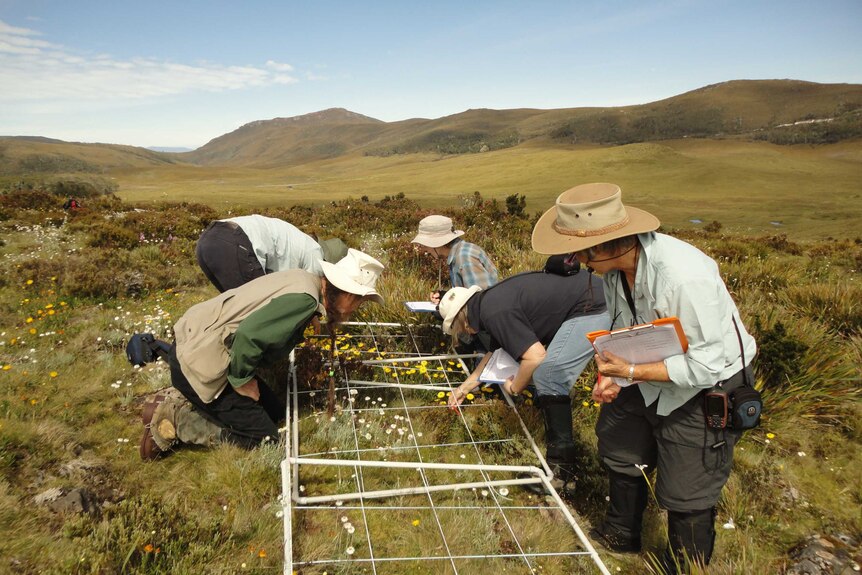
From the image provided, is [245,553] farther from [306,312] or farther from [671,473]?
[671,473]

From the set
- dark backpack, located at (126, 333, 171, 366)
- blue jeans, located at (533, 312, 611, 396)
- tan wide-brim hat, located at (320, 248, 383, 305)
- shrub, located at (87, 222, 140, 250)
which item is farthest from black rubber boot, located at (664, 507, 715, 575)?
shrub, located at (87, 222, 140, 250)

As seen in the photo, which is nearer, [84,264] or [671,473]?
[671,473]

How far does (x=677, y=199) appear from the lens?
4138 centimetres

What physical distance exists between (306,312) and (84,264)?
7.42 meters

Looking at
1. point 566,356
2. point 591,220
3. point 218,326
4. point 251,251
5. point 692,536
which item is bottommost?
point 692,536

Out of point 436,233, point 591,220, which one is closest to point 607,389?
point 591,220

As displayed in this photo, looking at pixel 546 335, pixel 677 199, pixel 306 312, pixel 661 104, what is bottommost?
pixel 677 199

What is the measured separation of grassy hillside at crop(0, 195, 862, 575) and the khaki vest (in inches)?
28.1

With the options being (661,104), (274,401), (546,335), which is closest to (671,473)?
(546,335)

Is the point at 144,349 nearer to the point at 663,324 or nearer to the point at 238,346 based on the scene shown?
the point at 238,346

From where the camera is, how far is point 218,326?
3.86m

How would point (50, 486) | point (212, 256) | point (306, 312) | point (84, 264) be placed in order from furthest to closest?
point (84, 264)
point (212, 256)
point (306, 312)
point (50, 486)

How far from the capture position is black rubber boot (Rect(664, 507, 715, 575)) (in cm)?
287

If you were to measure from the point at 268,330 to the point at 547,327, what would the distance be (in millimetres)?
2482
